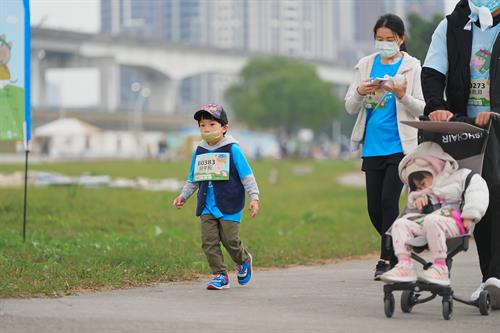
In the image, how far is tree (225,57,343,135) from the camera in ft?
388

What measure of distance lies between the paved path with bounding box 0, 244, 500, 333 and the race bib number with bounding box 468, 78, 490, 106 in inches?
53.0

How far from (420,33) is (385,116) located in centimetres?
2249

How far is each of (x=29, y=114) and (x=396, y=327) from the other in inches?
260

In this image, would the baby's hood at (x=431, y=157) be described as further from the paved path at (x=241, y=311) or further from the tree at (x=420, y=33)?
the tree at (x=420, y=33)

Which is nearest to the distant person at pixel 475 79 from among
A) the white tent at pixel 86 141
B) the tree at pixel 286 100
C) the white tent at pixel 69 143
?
the white tent at pixel 86 141

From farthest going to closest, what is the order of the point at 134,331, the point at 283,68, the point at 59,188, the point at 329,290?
the point at 283,68 < the point at 59,188 < the point at 329,290 < the point at 134,331

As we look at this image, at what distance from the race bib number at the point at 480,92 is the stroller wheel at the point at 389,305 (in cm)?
152

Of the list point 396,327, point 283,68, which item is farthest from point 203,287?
point 283,68

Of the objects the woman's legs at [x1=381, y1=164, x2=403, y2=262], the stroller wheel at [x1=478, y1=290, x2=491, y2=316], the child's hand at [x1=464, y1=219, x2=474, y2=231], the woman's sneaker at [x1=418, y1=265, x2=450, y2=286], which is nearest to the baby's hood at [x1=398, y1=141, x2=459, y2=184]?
the child's hand at [x1=464, y1=219, x2=474, y2=231]

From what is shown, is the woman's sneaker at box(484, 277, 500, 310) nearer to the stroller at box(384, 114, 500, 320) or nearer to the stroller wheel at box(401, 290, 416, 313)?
the stroller at box(384, 114, 500, 320)

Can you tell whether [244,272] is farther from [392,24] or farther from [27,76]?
[27,76]

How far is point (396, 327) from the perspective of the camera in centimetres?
697

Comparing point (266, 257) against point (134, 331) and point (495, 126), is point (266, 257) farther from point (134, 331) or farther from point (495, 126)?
point (134, 331)

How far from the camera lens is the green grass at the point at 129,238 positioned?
984 cm
